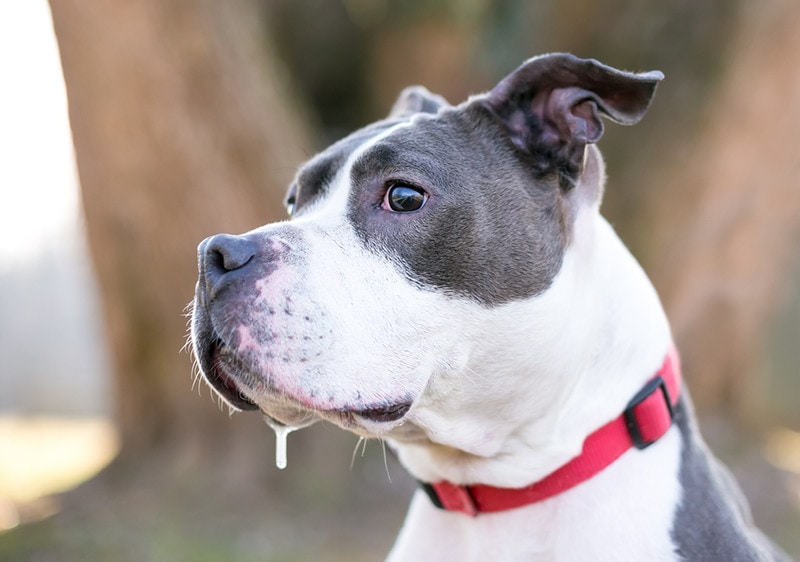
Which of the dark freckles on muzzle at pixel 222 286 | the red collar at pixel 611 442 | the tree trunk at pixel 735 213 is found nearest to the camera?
the dark freckles on muzzle at pixel 222 286

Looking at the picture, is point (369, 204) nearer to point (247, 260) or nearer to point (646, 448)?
point (247, 260)

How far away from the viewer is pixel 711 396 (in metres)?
8.58

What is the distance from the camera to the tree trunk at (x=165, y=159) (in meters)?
6.54

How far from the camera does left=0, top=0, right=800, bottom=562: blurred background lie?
6672 mm

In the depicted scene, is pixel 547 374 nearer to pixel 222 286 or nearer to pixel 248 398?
pixel 248 398

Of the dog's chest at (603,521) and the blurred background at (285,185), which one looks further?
the blurred background at (285,185)

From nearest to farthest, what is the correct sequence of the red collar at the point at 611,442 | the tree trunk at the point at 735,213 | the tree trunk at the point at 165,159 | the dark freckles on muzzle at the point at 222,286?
1. the dark freckles on muzzle at the point at 222,286
2. the red collar at the point at 611,442
3. the tree trunk at the point at 165,159
4. the tree trunk at the point at 735,213

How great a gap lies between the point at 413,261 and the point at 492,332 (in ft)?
1.07

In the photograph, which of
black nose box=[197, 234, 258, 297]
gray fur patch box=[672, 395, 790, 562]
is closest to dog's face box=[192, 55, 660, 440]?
black nose box=[197, 234, 258, 297]

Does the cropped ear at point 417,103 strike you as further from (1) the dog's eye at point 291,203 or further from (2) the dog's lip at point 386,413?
(2) the dog's lip at point 386,413

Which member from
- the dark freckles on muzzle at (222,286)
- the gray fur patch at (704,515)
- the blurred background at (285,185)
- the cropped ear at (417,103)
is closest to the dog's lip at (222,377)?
the dark freckles on muzzle at (222,286)

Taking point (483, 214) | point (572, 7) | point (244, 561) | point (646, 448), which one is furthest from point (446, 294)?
point (572, 7)

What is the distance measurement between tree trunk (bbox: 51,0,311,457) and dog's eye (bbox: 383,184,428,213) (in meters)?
4.07

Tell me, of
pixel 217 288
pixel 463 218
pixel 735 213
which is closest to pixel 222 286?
pixel 217 288
